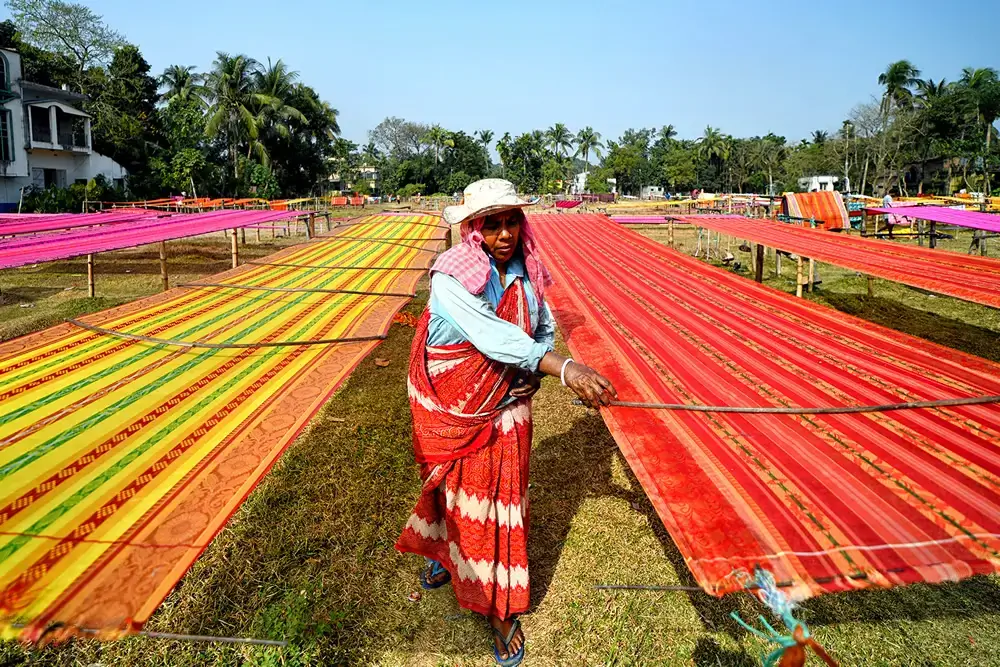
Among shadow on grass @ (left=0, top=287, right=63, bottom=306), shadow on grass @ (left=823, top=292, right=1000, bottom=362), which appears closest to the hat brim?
shadow on grass @ (left=823, top=292, right=1000, bottom=362)

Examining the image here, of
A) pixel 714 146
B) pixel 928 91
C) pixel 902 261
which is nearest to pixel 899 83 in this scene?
pixel 928 91

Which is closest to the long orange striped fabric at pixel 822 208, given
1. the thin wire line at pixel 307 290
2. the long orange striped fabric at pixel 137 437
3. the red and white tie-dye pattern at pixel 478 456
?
the thin wire line at pixel 307 290

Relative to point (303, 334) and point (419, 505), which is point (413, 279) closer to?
point (303, 334)

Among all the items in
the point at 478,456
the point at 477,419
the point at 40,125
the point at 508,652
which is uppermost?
the point at 40,125

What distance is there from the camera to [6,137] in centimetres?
2100

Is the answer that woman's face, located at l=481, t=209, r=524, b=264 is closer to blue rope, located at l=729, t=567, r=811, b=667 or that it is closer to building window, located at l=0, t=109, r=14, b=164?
blue rope, located at l=729, t=567, r=811, b=667

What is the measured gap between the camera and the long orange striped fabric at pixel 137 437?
141 cm

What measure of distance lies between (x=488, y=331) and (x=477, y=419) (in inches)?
13.0

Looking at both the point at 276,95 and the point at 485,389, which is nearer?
the point at 485,389

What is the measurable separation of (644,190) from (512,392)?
6085cm

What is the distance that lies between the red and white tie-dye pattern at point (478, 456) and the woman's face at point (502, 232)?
12 centimetres

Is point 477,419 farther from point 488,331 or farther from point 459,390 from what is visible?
point 488,331

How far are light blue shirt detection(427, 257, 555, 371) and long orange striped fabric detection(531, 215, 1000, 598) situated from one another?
2.06 ft

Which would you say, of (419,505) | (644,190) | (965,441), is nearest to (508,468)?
(419,505)
